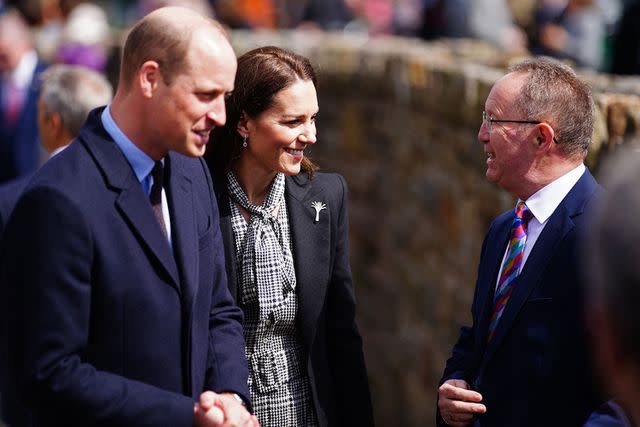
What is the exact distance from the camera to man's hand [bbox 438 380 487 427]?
3090 millimetres

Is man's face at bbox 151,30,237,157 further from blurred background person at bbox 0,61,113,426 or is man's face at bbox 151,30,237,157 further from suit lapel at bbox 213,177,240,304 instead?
blurred background person at bbox 0,61,113,426

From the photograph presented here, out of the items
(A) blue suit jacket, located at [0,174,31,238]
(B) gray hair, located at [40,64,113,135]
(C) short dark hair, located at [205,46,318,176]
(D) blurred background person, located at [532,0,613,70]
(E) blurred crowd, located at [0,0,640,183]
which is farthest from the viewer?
(D) blurred background person, located at [532,0,613,70]

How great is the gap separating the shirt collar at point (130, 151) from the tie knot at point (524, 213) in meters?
1.09

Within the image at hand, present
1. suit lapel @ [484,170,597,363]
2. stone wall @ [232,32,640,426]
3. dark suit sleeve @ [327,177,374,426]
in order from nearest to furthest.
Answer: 1. suit lapel @ [484,170,597,363]
2. dark suit sleeve @ [327,177,374,426]
3. stone wall @ [232,32,640,426]

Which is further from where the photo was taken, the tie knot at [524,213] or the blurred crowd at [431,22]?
the blurred crowd at [431,22]

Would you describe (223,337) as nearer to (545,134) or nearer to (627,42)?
(545,134)

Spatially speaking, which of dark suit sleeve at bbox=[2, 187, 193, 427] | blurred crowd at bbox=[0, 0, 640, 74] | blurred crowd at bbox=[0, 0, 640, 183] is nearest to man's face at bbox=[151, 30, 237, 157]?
dark suit sleeve at bbox=[2, 187, 193, 427]

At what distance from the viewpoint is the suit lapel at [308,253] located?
3451mm

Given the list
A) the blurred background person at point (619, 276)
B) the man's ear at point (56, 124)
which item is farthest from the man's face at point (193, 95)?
the man's ear at point (56, 124)

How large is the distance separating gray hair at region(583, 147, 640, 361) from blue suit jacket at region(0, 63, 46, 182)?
6618 mm

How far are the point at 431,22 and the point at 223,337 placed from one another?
326 inches

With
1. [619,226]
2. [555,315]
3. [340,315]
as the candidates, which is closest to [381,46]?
Result: [340,315]

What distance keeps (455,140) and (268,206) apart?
9.16 ft

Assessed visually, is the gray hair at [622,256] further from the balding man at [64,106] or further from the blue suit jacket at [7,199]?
the balding man at [64,106]
